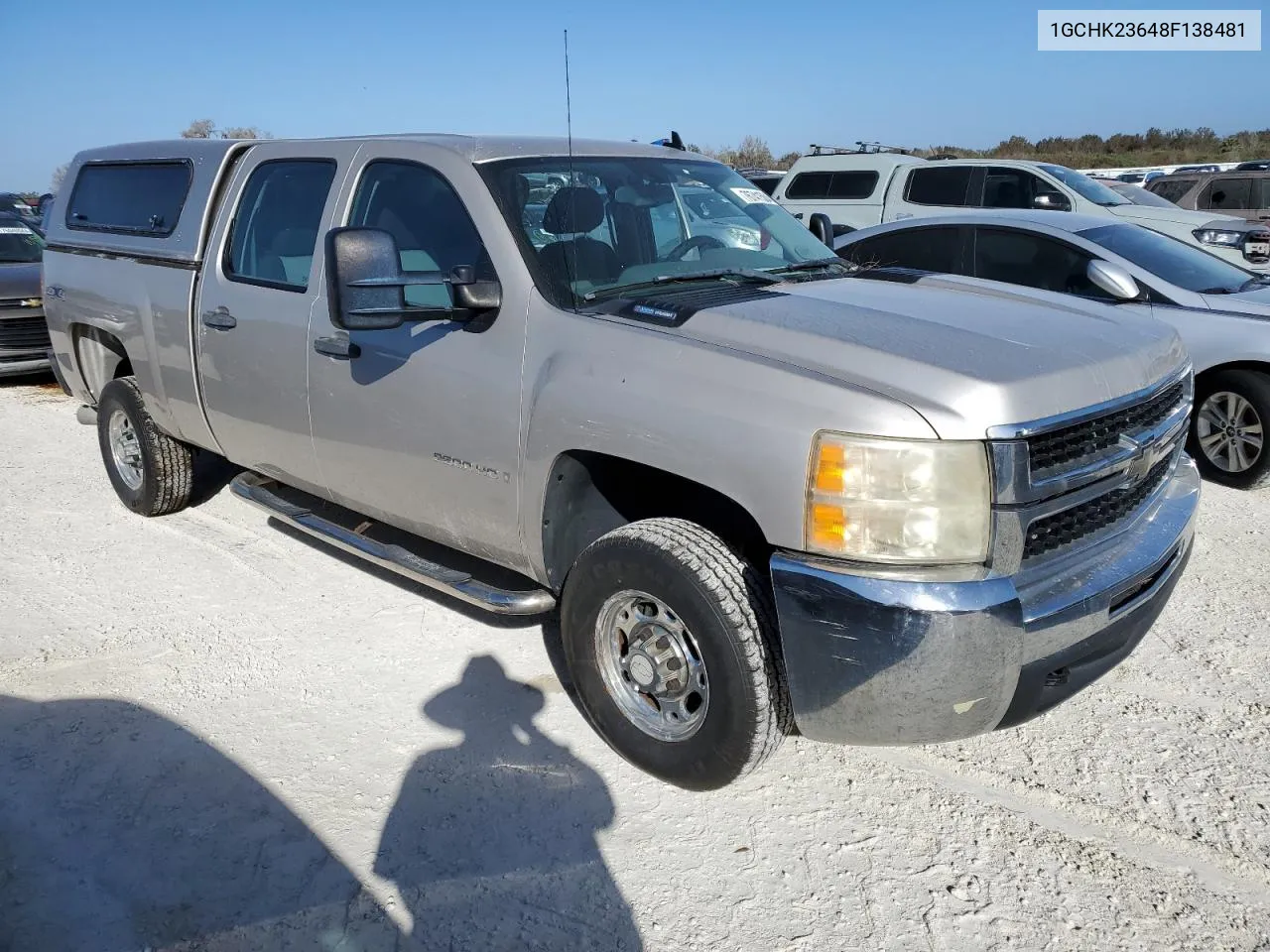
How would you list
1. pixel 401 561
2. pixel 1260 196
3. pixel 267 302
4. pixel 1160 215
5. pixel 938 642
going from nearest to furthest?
1. pixel 938 642
2. pixel 401 561
3. pixel 267 302
4. pixel 1160 215
5. pixel 1260 196

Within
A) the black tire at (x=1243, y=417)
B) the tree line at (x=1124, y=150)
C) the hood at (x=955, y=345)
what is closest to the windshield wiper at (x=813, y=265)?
the hood at (x=955, y=345)

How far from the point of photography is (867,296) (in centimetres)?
334

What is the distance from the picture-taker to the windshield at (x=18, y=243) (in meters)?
10.2

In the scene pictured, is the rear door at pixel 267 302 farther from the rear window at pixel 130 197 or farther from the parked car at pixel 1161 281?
the parked car at pixel 1161 281

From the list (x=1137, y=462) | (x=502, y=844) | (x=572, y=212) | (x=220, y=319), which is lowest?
(x=502, y=844)

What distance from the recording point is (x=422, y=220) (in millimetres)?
3678

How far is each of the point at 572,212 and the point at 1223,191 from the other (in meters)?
16.3

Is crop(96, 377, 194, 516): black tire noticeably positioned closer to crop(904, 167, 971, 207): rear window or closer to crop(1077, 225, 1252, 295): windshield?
crop(1077, 225, 1252, 295): windshield

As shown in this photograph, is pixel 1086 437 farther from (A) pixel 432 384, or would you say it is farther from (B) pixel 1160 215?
(B) pixel 1160 215

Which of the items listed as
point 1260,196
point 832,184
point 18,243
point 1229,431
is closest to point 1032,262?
point 1229,431

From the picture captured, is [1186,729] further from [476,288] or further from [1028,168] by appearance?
[1028,168]

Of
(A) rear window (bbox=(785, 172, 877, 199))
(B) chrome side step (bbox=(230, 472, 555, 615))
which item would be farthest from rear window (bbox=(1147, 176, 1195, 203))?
(B) chrome side step (bbox=(230, 472, 555, 615))

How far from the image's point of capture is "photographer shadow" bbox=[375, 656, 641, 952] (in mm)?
2544

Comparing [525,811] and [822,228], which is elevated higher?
[822,228]
